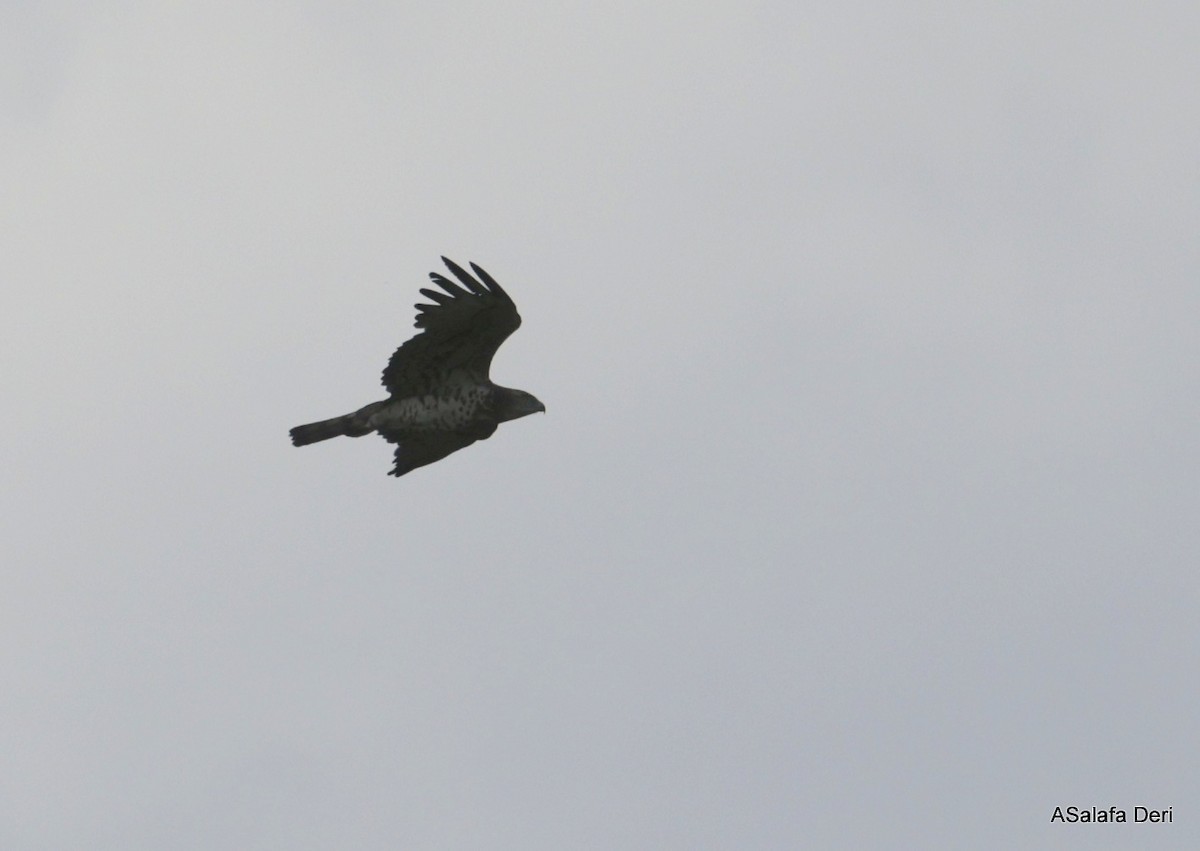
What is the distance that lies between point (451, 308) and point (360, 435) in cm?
220

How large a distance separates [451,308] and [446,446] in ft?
6.73

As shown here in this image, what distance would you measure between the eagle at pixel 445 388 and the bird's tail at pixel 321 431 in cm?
1

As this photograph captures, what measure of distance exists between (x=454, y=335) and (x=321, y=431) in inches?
81.6

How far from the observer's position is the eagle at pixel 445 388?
94.6 ft

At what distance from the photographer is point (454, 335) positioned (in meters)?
29.2

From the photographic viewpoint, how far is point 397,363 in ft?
96.7

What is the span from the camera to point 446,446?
30.3 meters

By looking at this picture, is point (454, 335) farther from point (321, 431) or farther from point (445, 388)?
point (321, 431)

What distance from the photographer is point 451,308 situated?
94.7ft

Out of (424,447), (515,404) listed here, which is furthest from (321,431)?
(515,404)

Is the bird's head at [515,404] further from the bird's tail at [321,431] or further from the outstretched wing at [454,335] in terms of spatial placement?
→ the bird's tail at [321,431]

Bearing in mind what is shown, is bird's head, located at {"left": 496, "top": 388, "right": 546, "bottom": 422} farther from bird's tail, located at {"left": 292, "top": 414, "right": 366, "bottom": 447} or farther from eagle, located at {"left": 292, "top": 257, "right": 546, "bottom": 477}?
bird's tail, located at {"left": 292, "top": 414, "right": 366, "bottom": 447}

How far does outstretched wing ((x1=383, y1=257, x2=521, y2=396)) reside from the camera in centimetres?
2872

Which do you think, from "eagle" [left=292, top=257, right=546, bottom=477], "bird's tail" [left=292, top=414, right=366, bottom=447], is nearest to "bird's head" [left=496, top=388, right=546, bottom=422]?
"eagle" [left=292, top=257, right=546, bottom=477]
